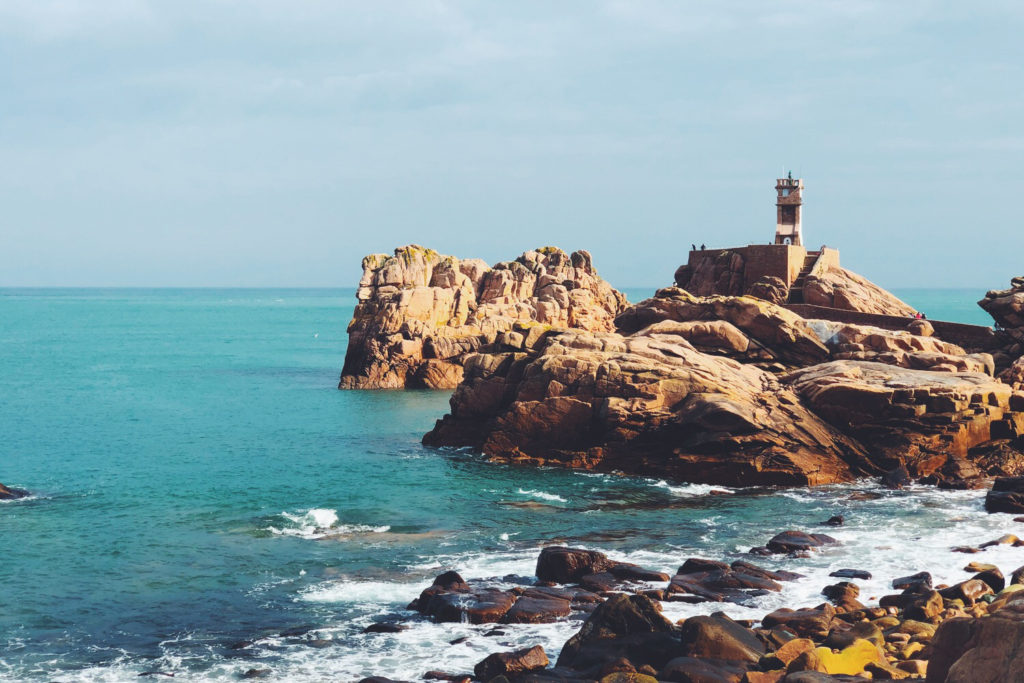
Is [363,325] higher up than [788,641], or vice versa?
[363,325]

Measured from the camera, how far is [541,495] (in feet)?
163

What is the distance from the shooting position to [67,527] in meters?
43.6

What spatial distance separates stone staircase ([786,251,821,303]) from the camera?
80.8m

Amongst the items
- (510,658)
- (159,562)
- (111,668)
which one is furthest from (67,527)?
(510,658)

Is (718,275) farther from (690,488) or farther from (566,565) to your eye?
(566,565)

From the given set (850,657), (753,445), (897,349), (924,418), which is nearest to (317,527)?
(753,445)

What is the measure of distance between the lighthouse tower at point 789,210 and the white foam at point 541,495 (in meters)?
49.7

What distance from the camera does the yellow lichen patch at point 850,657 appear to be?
23969 millimetres

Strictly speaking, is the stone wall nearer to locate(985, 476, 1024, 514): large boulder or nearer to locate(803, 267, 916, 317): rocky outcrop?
locate(803, 267, 916, 317): rocky outcrop

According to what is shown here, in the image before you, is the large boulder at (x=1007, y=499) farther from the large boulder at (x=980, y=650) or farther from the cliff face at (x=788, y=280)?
the cliff face at (x=788, y=280)

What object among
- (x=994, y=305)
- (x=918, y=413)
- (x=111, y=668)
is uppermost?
(x=994, y=305)

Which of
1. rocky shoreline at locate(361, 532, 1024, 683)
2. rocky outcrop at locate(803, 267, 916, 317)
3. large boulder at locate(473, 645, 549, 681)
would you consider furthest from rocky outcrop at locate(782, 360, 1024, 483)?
large boulder at locate(473, 645, 549, 681)

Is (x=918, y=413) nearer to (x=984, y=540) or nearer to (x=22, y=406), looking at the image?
(x=984, y=540)

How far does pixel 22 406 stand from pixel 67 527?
49.0m
